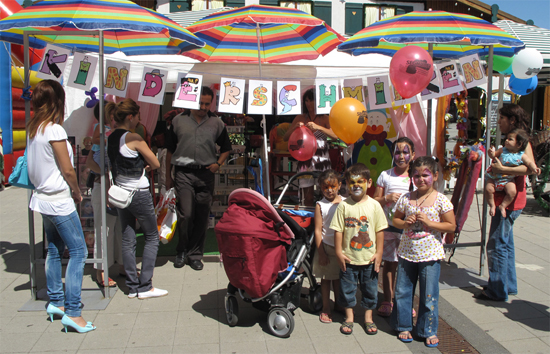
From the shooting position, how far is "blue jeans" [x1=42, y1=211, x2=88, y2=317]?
11.5 ft

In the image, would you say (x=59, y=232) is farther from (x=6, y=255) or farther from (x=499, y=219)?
(x=499, y=219)

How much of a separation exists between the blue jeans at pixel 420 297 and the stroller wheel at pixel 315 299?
0.65 metres

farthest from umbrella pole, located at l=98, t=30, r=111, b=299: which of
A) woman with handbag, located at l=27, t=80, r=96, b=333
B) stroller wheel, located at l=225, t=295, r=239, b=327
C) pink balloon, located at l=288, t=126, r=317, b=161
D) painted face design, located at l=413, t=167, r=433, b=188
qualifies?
painted face design, located at l=413, t=167, r=433, b=188

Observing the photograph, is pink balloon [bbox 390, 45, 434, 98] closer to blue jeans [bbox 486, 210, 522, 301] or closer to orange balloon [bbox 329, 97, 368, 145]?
orange balloon [bbox 329, 97, 368, 145]

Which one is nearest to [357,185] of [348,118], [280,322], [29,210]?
[280,322]

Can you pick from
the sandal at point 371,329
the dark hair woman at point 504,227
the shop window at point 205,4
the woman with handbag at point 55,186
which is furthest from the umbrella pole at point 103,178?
the shop window at point 205,4

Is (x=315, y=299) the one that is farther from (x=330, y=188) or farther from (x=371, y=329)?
(x=330, y=188)

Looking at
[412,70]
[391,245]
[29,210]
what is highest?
[412,70]

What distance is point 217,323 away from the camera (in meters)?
3.74

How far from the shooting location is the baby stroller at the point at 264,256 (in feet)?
Answer: 11.0

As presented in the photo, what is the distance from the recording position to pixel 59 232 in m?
3.49

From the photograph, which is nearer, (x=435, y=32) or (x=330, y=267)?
(x=330, y=267)

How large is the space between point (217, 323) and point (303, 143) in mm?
2276

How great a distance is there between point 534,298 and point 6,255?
5943mm
